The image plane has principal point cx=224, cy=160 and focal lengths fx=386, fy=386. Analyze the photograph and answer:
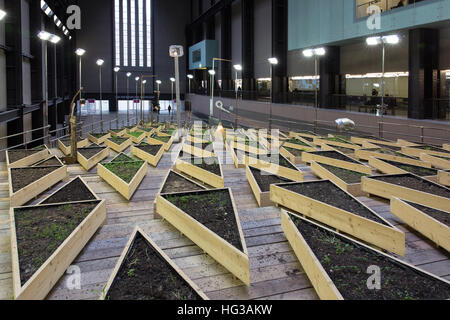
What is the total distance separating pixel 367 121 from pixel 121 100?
44834 millimetres

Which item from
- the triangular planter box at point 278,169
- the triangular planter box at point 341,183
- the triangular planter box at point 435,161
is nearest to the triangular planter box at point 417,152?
the triangular planter box at point 435,161

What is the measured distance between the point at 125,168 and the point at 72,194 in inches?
87.4

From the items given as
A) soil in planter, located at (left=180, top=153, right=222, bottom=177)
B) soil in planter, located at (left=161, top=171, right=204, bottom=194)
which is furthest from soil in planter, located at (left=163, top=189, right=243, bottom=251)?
soil in planter, located at (left=180, top=153, right=222, bottom=177)

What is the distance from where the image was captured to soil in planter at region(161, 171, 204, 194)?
777 cm

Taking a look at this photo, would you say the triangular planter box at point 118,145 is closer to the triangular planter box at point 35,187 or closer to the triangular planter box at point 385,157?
the triangular planter box at point 35,187

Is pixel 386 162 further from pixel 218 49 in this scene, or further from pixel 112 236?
pixel 218 49

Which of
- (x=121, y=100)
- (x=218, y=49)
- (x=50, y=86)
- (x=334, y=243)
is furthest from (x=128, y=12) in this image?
(x=334, y=243)

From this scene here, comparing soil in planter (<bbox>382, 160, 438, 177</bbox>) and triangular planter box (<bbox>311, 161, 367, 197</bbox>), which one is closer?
triangular planter box (<bbox>311, 161, 367, 197</bbox>)

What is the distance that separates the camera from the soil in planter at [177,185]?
25.5 feet

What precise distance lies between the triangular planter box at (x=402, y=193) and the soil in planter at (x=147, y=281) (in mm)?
4902

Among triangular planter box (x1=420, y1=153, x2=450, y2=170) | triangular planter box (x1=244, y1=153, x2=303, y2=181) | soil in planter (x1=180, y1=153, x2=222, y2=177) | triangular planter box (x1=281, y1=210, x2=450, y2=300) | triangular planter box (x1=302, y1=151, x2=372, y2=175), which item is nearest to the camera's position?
triangular planter box (x1=281, y1=210, x2=450, y2=300)

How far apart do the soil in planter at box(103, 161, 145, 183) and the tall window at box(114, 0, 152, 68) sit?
4844 centimetres

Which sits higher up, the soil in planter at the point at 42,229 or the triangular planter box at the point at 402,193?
the triangular planter box at the point at 402,193

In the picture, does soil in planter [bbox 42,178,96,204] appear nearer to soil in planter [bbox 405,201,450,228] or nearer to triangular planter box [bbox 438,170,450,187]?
soil in planter [bbox 405,201,450,228]
